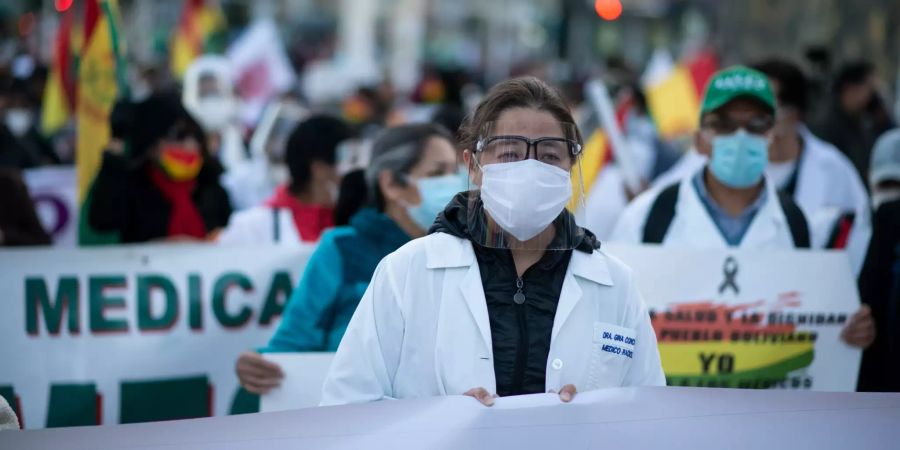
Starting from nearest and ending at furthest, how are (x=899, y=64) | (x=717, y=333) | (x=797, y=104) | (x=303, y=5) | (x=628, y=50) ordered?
(x=717, y=333)
(x=797, y=104)
(x=899, y=64)
(x=628, y=50)
(x=303, y=5)

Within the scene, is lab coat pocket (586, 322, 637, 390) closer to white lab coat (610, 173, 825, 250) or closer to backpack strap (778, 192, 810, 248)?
white lab coat (610, 173, 825, 250)

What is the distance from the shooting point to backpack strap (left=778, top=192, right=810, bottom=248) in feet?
16.8

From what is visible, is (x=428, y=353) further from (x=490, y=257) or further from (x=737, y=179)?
(x=737, y=179)

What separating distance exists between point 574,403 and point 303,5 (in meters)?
57.4

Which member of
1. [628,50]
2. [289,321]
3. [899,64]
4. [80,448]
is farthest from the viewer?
[628,50]

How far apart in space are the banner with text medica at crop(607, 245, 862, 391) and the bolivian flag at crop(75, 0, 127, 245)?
3.62m

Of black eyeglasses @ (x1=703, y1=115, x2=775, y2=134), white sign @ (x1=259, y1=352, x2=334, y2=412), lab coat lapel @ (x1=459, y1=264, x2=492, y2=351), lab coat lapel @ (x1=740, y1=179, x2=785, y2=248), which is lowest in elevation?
white sign @ (x1=259, y1=352, x2=334, y2=412)

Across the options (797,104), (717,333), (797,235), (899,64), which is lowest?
(717,333)

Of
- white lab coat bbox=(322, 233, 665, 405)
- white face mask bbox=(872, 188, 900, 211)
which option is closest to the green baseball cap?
white face mask bbox=(872, 188, 900, 211)

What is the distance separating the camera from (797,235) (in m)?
5.12

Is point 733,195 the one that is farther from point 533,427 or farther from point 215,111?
point 215,111

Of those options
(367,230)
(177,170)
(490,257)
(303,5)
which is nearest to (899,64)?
(177,170)

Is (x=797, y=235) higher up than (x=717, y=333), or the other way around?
(x=797, y=235)

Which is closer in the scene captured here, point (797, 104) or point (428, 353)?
point (428, 353)
